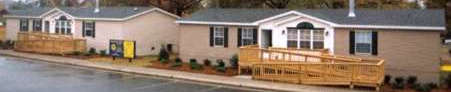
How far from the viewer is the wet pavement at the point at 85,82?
1920 cm

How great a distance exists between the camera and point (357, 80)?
19.8 m

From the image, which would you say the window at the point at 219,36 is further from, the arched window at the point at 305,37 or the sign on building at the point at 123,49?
the sign on building at the point at 123,49

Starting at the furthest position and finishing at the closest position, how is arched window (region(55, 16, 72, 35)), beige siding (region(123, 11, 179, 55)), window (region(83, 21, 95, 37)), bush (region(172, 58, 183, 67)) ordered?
1. arched window (region(55, 16, 72, 35))
2. window (region(83, 21, 95, 37))
3. beige siding (region(123, 11, 179, 55))
4. bush (region(172, 58, 183, 67))

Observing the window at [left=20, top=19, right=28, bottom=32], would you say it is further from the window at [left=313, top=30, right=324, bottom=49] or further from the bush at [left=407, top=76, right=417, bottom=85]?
the bush at [left=407, top=76, right=417, bottom=85]

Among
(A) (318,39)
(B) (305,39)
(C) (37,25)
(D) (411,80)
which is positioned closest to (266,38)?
(B) (305,39)

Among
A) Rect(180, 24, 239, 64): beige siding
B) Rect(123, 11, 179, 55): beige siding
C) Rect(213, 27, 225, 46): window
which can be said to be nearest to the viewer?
Rect(180, 24, 239, 64): beige siding

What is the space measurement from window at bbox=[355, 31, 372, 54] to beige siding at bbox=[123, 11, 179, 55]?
14.9 m

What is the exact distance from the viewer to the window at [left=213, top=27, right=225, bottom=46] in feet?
92.0

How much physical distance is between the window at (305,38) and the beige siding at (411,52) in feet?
9.32

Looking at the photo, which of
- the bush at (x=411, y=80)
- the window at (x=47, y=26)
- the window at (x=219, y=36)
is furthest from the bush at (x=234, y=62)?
the window at (x=47, y=26)

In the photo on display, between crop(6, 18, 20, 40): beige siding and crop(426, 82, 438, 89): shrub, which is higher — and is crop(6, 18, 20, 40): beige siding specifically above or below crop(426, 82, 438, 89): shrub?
above

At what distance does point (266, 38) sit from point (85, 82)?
9.74 meters

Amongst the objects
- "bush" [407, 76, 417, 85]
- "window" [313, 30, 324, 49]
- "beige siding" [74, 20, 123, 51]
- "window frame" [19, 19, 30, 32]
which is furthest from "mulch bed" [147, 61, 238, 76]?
"window frame" [19, 19, 30, 32]

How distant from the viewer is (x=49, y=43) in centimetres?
3444
